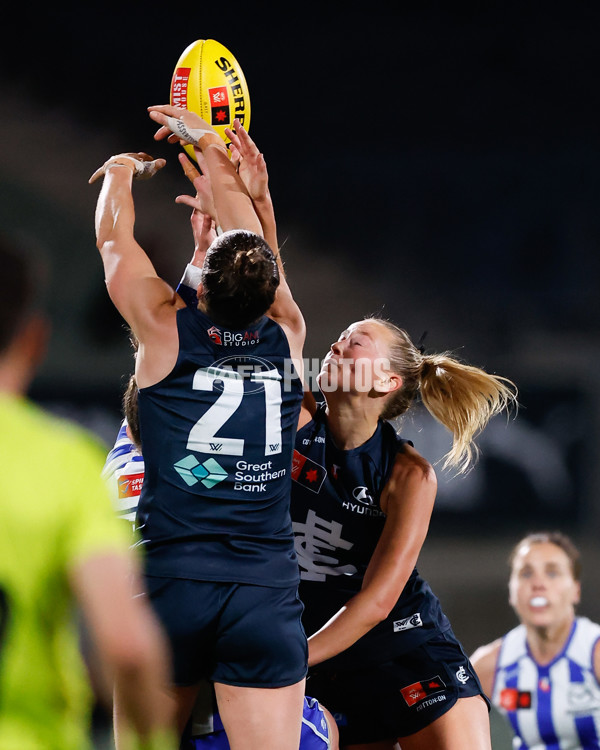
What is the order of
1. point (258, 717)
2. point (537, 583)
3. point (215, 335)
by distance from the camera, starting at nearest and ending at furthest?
point (258, 717), point (215, 335), point (537, 583)

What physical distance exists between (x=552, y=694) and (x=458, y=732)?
5.08ft

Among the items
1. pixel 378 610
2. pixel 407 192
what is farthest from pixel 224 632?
pixel 407 192

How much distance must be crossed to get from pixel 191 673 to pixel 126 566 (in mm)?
1239

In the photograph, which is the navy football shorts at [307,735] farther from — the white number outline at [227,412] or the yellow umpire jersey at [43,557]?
the yellow umpire jersey at [43,557]

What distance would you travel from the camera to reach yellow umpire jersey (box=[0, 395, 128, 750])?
1355 mm

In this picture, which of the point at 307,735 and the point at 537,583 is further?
the point at 537,583

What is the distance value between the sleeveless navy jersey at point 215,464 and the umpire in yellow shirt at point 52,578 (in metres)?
1.05

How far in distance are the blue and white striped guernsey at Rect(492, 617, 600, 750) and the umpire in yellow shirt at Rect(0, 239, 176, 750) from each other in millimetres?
3526

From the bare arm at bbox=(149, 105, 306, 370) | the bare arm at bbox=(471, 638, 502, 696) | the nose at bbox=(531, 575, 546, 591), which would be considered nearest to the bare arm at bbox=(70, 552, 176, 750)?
the bare arm at bbox=(149, 105, 306, 370)

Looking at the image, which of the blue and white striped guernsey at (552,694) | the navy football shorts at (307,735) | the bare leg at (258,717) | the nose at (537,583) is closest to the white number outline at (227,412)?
the bare leg at (258,717)

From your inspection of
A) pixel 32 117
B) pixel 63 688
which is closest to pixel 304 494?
pixel 63 688

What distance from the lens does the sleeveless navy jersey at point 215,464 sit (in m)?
2.52

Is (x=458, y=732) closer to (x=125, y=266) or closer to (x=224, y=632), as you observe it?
(x=224, y=632)

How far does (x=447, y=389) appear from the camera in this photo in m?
3.60
